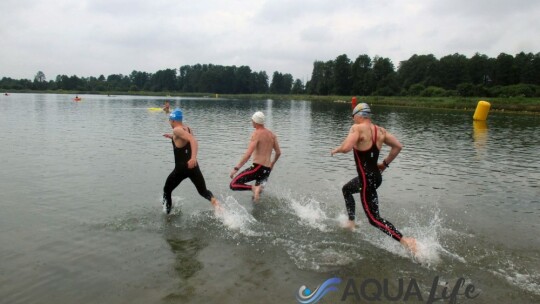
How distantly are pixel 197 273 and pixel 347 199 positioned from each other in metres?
3.28

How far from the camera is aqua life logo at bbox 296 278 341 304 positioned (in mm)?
5396

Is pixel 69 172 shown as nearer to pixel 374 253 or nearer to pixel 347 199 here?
pixel 347 199

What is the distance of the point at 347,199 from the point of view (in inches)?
306

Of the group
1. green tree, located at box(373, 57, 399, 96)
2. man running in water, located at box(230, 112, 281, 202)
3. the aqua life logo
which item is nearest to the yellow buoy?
man running in water, located at box(230, 112, 281, 202)

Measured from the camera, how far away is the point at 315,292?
18.2 feet

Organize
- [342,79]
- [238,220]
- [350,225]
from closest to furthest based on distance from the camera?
[350,225], [238,220], [342,79]

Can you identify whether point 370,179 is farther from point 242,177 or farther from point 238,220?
point 242,177

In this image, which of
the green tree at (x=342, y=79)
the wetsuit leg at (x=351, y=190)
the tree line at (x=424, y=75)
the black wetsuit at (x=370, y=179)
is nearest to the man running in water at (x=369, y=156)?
the black wetsuit at (x=370, y=179)

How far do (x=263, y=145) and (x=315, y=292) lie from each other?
4414 millimetres

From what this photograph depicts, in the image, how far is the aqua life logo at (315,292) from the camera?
5396 mm

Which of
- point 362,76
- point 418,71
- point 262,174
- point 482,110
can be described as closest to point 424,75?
point 418,71

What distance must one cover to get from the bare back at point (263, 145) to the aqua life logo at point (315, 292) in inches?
158

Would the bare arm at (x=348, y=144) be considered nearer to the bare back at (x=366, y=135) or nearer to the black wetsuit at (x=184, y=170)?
the bare back at (x=366, y=135)

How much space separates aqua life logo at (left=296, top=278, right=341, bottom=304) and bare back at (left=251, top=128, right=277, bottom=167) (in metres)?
4.01
